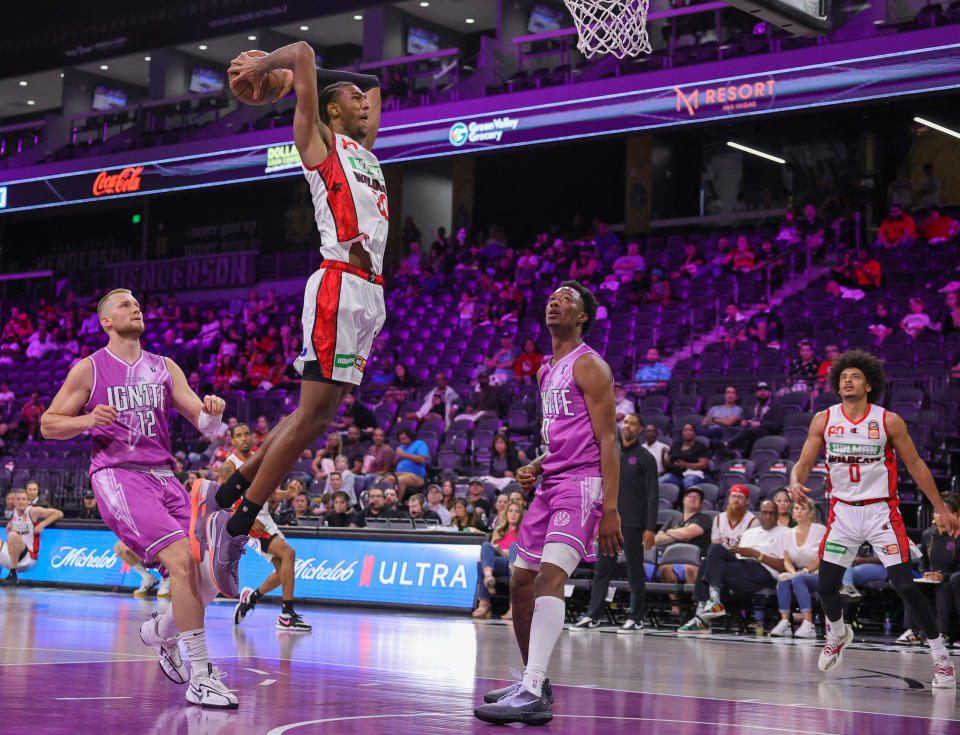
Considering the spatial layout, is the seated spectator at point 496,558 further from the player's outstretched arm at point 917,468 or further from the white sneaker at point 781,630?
the player's outstretched arm at point 917,468

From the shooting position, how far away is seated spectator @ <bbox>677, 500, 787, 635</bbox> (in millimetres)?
10594

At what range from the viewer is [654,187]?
24969 mm

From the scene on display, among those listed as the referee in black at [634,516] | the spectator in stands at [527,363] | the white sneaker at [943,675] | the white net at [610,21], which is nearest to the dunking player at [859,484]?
the white sneaker at [943,675]

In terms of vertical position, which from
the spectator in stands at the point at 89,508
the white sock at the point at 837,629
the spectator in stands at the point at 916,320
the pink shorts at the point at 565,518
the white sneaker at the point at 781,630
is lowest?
the white sneaker at the point at 781,630

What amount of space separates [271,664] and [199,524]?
71.6 inches

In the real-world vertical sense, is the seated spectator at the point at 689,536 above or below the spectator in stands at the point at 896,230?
below

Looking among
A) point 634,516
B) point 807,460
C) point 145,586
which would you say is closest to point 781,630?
point 634,516

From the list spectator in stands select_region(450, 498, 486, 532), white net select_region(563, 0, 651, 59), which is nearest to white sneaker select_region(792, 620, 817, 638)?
Result: spectator in stands select_region(450, 498, 486, 532)

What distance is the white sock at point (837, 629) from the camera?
7.31 metres

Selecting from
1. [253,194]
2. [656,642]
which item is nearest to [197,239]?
A: [253,194]

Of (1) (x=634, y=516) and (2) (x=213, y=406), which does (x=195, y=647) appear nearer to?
(2) (x=213, y=406)

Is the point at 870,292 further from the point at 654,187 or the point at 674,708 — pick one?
the point at 674,708

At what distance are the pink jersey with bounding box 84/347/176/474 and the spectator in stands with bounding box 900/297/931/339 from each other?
11.8 m

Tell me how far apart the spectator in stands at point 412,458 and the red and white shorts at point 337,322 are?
9.31 meters
